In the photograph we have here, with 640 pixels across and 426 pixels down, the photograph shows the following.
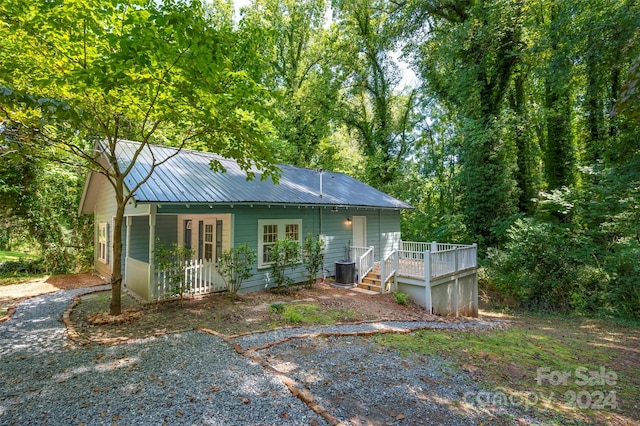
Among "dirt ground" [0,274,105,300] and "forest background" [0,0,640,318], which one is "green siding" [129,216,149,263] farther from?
"forest background" [0,0,640,318]

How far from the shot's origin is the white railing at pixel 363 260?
1100 cm

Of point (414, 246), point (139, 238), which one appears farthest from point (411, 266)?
point (139, 238)

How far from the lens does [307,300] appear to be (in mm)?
8430

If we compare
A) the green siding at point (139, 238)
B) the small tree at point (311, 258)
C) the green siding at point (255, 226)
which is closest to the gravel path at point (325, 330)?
the small tree at point (311, 258)

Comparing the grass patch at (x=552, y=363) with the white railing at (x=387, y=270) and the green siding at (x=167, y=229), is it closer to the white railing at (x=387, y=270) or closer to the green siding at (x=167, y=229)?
the white railing at (x=387, y=270)

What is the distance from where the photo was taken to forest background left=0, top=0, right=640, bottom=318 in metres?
4.78

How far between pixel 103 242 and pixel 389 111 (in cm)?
2047

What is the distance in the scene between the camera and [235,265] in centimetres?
809

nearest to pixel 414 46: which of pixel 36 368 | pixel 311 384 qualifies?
pixel 311 384

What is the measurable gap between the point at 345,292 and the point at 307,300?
6.22 feet

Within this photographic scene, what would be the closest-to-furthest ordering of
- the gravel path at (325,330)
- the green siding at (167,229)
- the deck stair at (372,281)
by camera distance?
1. the gravel path at (325,330)
2. the deck stair at (372,281)
3. the green siding at (167,229)

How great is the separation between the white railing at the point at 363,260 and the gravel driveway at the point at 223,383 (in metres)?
5.64

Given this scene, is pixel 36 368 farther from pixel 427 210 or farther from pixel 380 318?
pixel 427 210

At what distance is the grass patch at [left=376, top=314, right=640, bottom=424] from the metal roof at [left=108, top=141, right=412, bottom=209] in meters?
5.57
